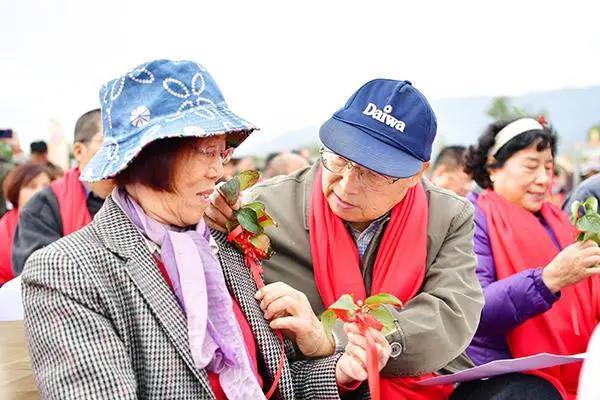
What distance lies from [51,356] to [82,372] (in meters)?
0.08

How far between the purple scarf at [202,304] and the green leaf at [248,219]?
0.75 ft

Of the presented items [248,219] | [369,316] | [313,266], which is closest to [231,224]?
[248,219]

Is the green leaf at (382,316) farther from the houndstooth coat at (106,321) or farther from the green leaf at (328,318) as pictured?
the houndstooth coat at (106,321)

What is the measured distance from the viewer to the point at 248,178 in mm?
2092

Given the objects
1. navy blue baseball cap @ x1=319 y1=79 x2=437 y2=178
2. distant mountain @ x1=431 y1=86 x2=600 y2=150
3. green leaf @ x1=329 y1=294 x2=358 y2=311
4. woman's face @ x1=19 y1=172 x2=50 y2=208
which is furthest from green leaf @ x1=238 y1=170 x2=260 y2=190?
distant mountain @ x1=431 y1=86 x2=600 y2=150

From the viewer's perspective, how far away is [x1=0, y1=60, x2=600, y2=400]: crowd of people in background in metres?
1.65

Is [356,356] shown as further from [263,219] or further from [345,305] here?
[263,219]

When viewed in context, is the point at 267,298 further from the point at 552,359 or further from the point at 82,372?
the point at 552,359

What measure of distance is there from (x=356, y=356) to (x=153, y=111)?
0.81m

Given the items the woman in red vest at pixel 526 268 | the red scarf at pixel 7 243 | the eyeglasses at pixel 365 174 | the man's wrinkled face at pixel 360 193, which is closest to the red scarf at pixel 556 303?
the woman in red vest at pixel 526 268

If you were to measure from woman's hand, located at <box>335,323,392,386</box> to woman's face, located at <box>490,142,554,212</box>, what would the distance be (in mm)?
1407

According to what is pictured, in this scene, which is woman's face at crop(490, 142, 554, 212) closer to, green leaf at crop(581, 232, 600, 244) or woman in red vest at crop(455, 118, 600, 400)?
woman in red vest at crop(455, 118, 600, 400)

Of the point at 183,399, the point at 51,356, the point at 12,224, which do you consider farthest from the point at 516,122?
the point at 12,224

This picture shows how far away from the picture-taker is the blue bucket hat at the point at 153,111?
66.4 inches
